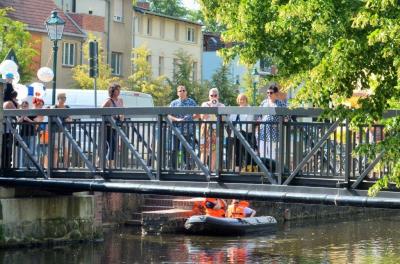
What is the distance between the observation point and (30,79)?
50.4 m

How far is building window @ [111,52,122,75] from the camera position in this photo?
64.5 m

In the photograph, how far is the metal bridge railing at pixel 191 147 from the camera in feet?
57.2

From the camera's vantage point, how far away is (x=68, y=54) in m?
60.3

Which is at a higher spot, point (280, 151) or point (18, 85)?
point (18, 85)

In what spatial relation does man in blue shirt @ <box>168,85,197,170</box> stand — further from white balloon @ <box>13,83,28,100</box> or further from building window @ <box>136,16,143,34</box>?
building window @ <box>136,16,143,34</box>

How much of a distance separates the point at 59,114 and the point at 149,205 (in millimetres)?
12680

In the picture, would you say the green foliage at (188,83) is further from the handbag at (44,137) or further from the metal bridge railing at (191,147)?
the metal bridge railing at (191,147)

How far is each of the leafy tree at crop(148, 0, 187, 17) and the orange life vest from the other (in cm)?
7020

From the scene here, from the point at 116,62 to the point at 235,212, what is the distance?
113 ft

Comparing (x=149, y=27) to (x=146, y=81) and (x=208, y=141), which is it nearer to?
(x=146, y=81)

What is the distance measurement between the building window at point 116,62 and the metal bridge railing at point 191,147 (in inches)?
1669

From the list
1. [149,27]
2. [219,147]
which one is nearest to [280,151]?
[219,147]

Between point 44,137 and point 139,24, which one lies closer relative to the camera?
point 44,137

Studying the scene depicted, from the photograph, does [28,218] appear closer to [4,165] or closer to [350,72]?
[4,165]
